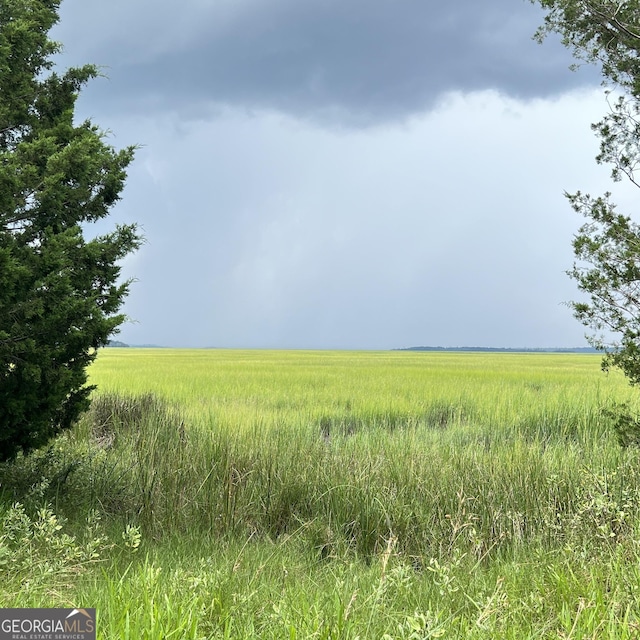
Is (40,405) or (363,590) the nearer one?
(363,590)

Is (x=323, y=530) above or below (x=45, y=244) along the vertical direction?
below

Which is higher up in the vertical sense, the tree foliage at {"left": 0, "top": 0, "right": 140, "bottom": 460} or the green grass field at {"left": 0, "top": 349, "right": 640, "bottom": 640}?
the tree foliage at {"left": 0, "top": 0, "right": 140, "bottom": 460}

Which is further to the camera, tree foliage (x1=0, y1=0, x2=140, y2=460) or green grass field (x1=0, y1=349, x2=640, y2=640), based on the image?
tree foliage (x1=0, y1=0, x2=140, y2=460)

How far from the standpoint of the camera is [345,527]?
16.1 feet

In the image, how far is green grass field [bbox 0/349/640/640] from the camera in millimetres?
2480

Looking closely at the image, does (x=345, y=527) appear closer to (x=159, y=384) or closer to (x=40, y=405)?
(x=40, y=405)

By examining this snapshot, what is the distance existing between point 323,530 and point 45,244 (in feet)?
13.2

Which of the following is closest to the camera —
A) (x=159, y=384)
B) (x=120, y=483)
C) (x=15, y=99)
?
(x=15, y=99)

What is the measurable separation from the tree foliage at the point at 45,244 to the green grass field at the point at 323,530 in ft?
3.22

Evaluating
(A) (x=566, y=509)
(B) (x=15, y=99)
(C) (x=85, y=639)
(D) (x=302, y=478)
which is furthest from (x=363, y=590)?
(B) (x=15, y=99)

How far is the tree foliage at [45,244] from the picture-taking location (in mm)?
4152

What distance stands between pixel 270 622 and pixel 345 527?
272cm

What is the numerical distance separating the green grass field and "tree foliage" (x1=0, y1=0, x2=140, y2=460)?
3.22 feet

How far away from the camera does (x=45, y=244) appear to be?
176 inches
